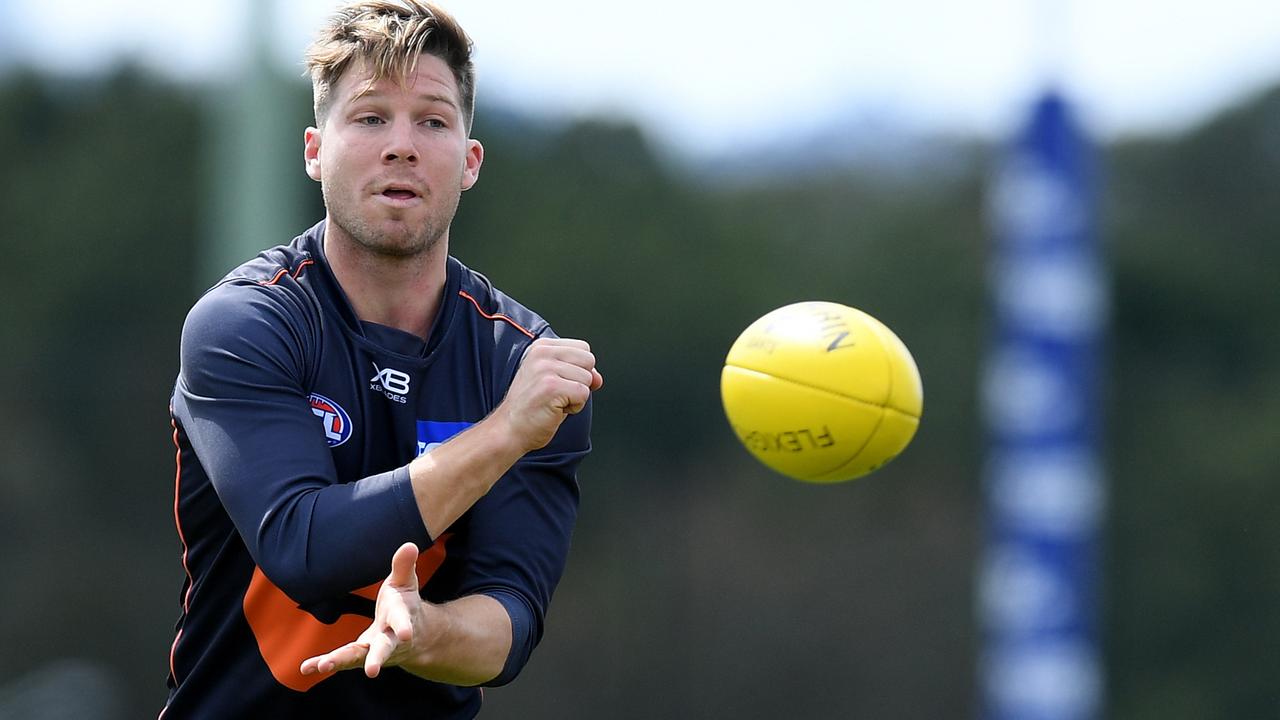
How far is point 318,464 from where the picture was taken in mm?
4262

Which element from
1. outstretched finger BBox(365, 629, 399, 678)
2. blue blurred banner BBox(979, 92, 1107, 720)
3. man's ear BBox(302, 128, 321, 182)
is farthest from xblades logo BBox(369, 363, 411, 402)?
blue blurred banner BBox(979, 92, 1107, 720)

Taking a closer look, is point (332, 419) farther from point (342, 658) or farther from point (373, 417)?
point (342, 658)

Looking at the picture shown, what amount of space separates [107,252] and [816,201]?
10409 mm

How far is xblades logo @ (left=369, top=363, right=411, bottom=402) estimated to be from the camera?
15.2ft

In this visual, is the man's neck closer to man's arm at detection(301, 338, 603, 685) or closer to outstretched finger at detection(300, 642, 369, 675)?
man's arm at detection(301, 338, 603, 685)

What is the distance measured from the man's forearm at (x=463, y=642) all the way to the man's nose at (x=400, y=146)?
1.12m

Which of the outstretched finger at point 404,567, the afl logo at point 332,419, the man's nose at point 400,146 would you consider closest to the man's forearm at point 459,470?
the outstretched finger at point 404,567

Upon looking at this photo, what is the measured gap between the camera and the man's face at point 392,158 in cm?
461

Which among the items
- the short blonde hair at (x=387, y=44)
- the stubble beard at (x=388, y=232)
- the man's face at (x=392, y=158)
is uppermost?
the short blonde hair at (x=387, y=44)

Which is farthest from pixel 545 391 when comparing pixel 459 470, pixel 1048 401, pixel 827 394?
pixel 1048 401

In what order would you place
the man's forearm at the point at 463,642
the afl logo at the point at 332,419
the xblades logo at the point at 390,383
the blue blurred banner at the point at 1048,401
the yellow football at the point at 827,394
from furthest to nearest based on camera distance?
the blue blurred banner at the point at 1048,401 < the yellow football at the point at 827,394 < the xblades logo at the point at 390,383 < the afl logo at the point at 332,419 < the man's forearm at the point at 463,642

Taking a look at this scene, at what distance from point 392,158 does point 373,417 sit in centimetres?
66

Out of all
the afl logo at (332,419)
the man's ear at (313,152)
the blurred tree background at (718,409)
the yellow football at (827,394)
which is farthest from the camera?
the blurred tree background at (718,409)

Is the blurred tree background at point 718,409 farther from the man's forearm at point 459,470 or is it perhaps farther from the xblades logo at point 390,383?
the man's forearm at point 459,470
